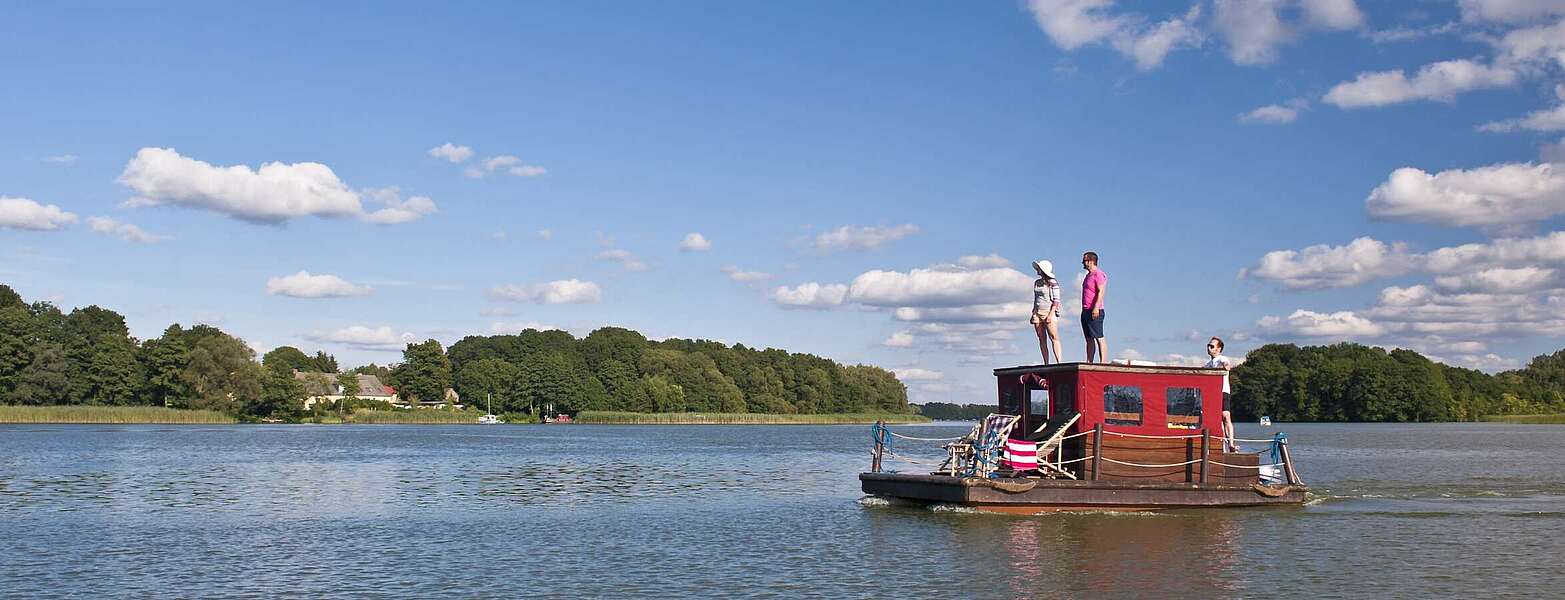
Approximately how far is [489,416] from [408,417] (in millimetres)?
15569

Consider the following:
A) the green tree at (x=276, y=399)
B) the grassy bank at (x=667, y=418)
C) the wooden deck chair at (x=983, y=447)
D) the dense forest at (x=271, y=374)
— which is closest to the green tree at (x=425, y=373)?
the dense forest at (x=271, y=374)

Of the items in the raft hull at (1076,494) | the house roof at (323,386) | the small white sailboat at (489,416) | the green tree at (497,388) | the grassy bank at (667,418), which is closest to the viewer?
the raft hull at (1076,494)

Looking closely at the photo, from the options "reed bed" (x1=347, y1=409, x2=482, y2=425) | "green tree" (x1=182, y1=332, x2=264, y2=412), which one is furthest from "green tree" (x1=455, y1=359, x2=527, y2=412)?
"green tree" (x1=182, y1=332, x2=264, y2=412)

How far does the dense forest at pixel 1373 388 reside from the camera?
165 meters

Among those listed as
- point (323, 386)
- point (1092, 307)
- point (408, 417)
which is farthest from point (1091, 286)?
point (323, 386)

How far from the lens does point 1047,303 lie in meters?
28.8

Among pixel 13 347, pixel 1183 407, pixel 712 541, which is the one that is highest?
pixel 13 347

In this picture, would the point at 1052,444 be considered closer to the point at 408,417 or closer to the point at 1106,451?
the point at 1106,451

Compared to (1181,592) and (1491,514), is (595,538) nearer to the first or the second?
(1181,592)

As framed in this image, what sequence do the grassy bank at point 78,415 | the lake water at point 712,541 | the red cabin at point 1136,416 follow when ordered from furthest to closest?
the grassy bank at point 78,415, the red cabin at point 1136,416, the lake water at point 712,541

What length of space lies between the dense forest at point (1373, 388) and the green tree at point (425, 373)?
345 feet

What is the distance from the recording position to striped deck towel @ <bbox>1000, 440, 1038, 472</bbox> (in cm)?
2775

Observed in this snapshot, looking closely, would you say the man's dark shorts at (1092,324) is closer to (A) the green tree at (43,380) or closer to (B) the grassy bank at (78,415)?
(B) the grassy bank at (78,415)

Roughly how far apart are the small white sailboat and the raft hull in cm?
13549
